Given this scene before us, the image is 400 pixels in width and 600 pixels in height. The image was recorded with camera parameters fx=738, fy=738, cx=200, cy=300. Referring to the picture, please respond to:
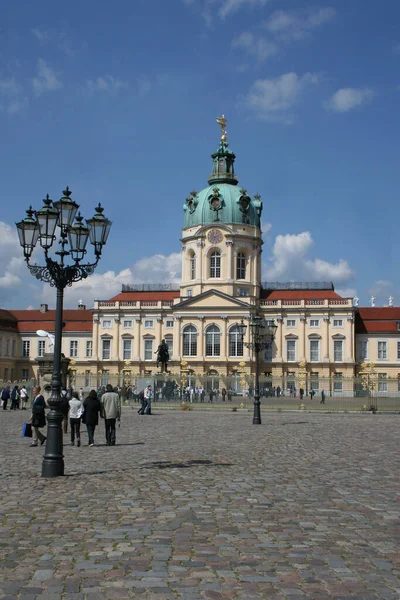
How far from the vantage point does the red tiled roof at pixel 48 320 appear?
93.1 meters

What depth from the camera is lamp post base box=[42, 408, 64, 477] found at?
13430 millimetres

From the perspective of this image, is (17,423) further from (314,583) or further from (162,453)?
(314,583)

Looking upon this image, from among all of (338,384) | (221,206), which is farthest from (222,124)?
(338,384)

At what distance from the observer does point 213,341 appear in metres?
82.1

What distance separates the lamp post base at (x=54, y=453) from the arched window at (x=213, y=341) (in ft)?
222

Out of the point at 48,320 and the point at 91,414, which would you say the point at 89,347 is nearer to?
the point at 48,320

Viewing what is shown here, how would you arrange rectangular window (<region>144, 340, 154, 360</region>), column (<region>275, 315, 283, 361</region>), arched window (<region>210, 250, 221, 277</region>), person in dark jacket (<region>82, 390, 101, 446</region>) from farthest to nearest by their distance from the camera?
rectangular window (<region>144, 340, 154, 360</region>) → arched window (<region>210, 250, 221, 277</region>) → column (<region>275, 315, 283, 361</region>) → person in dark jacket (<region>82, 390, 101, 446</region>)

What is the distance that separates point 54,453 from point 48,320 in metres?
83.5

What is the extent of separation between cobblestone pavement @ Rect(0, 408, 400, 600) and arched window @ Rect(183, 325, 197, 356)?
64.9 m

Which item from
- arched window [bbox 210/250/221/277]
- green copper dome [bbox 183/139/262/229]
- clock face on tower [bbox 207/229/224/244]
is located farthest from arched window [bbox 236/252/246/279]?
green copper dome [bbox 183/139/262/229]

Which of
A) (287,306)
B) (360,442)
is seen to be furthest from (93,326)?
(360,442)

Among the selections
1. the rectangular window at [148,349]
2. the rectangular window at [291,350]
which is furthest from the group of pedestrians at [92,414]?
the rectangular window at [148,349]

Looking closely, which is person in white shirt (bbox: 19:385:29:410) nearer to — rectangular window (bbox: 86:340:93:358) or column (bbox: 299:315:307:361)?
column (bbox: 299:315:307:361)

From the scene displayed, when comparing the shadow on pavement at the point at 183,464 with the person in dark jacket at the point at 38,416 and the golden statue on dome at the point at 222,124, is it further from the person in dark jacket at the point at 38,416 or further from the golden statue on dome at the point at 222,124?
the golden statue on dome at the point at 222,124
